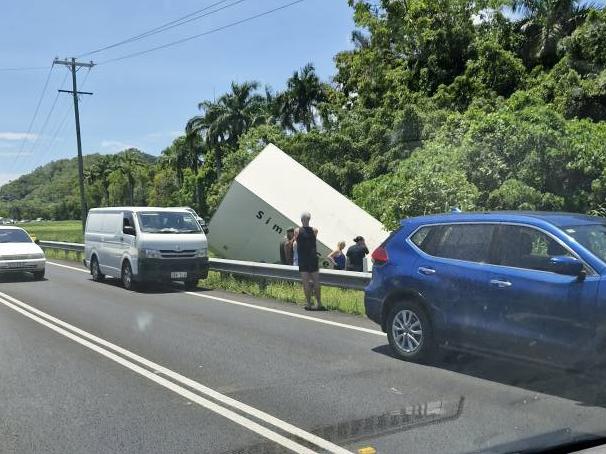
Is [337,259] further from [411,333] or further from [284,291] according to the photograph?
[411,333]

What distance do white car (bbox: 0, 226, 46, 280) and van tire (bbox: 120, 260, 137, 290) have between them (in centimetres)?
405

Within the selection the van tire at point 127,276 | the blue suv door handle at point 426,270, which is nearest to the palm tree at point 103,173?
the van tire at point 127,276

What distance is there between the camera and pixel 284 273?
44.4 ft

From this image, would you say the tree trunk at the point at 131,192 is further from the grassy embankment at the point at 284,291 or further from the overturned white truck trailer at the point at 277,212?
the grassy embankment at the point at 284,291

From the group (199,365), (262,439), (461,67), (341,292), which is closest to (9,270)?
(341,292)

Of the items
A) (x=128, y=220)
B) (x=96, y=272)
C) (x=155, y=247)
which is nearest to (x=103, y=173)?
(x=96, y=272)

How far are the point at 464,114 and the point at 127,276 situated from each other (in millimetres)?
13376

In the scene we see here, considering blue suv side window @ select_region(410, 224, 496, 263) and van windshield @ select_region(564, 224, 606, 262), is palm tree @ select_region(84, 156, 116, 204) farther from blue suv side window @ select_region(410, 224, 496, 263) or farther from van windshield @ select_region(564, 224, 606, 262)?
van windshield @ select_region(564, 224, 606, 262)

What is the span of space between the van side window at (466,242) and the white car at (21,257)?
1470 centimetres

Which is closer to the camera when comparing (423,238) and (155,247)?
(423,238)

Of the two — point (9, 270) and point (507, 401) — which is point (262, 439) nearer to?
point (507, 401)

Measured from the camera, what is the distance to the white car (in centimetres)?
1823

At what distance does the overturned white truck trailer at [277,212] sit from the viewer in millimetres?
17234

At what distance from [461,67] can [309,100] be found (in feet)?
75.7
